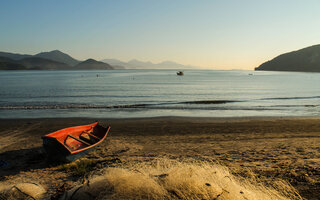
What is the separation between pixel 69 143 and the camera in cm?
1157

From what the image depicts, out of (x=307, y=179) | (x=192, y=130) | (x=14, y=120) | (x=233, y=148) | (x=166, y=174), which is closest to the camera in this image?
(x=166, y=174)

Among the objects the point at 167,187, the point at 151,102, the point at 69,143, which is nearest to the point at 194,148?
the point at 69,143

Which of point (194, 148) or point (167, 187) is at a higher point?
point (167, 187)

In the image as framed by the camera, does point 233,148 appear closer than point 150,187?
No

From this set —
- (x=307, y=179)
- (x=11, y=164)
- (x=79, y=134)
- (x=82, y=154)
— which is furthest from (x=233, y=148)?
(x=11, y=164)

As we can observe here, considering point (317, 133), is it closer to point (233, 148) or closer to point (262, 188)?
point (233, 148)

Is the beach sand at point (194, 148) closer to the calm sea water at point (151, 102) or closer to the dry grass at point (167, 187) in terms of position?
the dry grass at point (167, 187)

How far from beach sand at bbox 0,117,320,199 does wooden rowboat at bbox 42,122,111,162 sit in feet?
1.81

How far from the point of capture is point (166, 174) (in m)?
4.06

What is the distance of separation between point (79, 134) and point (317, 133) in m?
15.9

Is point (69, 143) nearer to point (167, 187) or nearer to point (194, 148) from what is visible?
point (194, 148)

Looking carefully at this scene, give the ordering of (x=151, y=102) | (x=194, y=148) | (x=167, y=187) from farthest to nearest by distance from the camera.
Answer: (x=151, y=102) < (x=194, y=148) < (x=167, y=187)

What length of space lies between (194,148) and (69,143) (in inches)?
259

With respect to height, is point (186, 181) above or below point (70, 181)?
above
